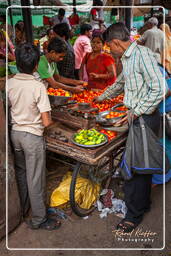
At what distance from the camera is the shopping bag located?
2.90 m

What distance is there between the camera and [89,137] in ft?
9.44

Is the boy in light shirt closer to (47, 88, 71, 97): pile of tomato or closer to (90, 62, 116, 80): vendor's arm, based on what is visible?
(47, 88, 71, 97): pile of tomato

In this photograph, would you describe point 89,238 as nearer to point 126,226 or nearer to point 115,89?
point 126,226

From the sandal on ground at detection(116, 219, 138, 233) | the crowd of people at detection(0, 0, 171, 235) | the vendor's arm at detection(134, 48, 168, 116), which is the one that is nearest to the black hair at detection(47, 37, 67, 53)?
the crowd of people at detection(0, 0, 171, 235)

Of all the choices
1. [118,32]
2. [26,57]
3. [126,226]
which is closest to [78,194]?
[126,226]

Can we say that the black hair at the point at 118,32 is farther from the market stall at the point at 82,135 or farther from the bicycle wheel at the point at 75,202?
the bicycle wheel at the point at 75,202

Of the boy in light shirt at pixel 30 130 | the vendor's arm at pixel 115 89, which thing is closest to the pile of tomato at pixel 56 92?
the vendor's arm at pixel 115 89

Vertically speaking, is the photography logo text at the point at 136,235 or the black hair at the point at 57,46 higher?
the black hair at the point at 57,46

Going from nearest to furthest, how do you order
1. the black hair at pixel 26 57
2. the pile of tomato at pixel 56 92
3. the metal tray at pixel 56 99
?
the black hair at pixel 26 57 → the metal tray at pixel 56 99 → the pile of tomato at pixel 56 92

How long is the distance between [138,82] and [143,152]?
0.76 meters

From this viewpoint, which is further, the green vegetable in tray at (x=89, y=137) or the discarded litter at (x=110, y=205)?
the discarded litter at (x=110, y=205)

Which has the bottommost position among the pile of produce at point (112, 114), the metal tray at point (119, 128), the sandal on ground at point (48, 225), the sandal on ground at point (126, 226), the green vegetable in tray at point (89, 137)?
the sandal on ground at point (126, 226)

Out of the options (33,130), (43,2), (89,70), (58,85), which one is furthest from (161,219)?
(43,2)

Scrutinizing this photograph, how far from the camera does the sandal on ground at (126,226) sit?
10.5 ft
